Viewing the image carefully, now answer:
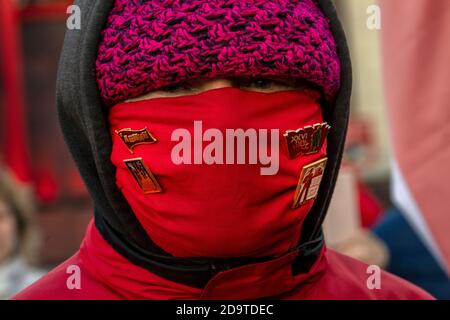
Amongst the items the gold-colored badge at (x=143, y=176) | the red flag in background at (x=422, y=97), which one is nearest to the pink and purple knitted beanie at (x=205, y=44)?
the gold-colored badge at (x=143, y=176)

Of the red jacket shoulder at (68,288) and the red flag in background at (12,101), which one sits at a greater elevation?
the red jacket shoulder at (68,288)

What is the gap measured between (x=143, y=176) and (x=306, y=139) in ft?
0.91

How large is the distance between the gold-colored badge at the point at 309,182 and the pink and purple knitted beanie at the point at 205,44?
5.7 inches

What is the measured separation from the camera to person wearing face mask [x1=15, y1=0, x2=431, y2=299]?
1445 mm

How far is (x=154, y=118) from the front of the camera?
148cm

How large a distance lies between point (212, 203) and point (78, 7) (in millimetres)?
464

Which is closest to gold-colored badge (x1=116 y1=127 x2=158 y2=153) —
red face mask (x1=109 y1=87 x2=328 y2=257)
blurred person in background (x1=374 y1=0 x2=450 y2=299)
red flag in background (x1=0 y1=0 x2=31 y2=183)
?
red face mask (x1=109 y1=87 x2=328 y2=257)

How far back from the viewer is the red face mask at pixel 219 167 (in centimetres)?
145

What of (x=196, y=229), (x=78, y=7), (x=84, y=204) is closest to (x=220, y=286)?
(x=196, y=229)

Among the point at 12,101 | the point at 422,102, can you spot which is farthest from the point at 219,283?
the point at 12,101

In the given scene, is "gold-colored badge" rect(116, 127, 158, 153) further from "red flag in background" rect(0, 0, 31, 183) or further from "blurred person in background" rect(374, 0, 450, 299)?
"red flag in background" rect(0, 0, 31, 183)

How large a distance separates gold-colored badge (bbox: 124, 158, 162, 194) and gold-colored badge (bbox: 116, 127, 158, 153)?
0.03 meters

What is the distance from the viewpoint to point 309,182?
153 cm

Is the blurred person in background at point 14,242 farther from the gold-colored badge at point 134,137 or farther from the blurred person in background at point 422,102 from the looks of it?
the blurred person in background at point 422,102
